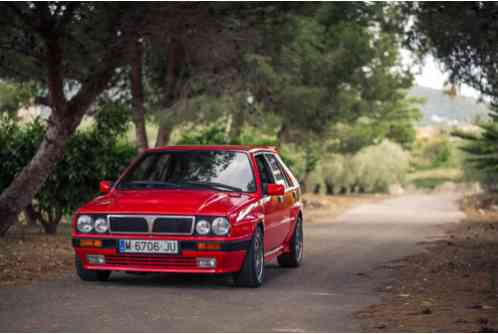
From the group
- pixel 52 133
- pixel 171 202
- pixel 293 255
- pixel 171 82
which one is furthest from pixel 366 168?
pixel 171 202

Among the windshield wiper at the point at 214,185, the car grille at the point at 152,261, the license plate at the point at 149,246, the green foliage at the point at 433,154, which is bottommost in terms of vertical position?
the green foliage at the point at 433,154

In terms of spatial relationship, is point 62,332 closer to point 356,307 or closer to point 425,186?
point 356,307

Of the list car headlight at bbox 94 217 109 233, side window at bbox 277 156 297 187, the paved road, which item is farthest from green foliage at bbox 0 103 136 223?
car headlight at bbox 94 217 109 233

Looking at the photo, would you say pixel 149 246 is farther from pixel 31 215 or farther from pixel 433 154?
pixel 433 154

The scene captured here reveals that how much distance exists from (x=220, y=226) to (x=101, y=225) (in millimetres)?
1424

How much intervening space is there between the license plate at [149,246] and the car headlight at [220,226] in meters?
0.47

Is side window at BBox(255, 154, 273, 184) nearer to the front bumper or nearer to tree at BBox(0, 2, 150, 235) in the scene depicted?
the front bumper

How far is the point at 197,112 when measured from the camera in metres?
22.6

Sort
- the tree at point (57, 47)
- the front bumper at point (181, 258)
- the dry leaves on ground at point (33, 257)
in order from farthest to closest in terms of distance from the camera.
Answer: the tree at point (57, 47), the dry leaves on ground at point (33, 257), the front bumper at point (181, 258)

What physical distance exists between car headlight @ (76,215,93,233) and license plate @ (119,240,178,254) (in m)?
0.46

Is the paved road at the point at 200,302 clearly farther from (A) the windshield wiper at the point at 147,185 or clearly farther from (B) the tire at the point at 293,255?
(A) the windshield wiper at the point at 147,185

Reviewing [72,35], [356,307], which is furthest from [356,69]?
[356,307]

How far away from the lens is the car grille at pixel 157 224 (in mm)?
9961

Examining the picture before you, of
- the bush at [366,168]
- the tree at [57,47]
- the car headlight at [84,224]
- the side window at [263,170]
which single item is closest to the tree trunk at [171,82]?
the tree at [57,47]
